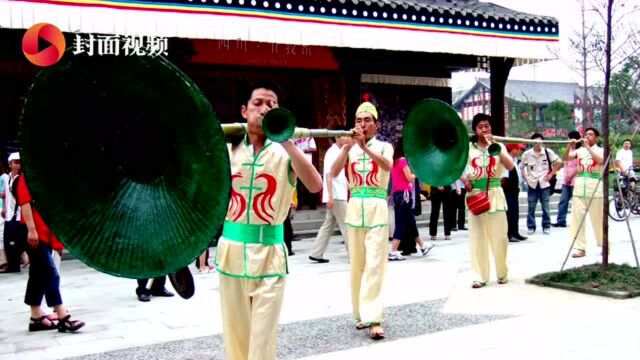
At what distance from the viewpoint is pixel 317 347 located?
5105mm

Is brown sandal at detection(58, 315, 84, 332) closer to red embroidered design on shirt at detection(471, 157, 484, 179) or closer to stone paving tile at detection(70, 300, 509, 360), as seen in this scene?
stone paving tile at detection(70, 300, 509, 360)

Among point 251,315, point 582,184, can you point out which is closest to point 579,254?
point 582,184

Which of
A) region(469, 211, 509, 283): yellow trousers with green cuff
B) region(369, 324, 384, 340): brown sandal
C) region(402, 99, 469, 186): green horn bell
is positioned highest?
region(402, 99, 469, 186): green horn bell

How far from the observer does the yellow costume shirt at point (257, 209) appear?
11.5 ft

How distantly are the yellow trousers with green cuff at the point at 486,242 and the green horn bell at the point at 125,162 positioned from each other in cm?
522

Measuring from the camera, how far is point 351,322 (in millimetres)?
5867

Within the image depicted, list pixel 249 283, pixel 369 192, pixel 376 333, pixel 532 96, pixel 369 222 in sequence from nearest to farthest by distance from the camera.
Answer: pixel 249 283
pixel 376 333
pixel 369 222
pixel 369 192
pixel 532 96

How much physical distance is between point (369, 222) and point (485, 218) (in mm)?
2392

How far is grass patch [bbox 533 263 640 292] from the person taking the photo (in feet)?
22.4

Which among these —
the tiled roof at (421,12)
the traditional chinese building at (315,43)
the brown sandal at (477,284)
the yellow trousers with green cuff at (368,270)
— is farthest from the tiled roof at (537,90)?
the yellow trousers with green cuff at (368,270)

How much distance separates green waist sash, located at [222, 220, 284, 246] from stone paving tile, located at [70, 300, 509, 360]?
1.61 m

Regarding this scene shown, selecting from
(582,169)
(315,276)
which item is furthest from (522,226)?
(315,276)

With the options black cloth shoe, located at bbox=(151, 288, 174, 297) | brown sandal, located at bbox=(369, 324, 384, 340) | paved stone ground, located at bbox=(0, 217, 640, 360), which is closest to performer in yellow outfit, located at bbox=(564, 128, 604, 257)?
paved stone ground, located at bbox=(0, 217, 640, 360)

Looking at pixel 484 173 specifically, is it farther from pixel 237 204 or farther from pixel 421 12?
pixel 421 12
